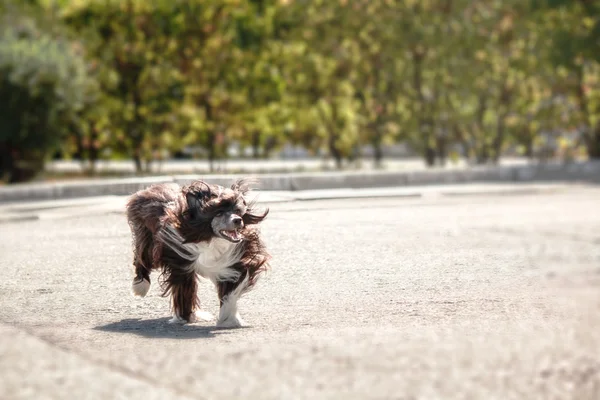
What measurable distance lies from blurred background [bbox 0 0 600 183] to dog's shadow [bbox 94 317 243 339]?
14.3m

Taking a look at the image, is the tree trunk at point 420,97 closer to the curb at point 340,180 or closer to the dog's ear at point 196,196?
the curb at point 340,180

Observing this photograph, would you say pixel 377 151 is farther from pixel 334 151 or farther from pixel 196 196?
pixel 196 196

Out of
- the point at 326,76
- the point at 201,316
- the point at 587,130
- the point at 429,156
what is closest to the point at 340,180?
the point at 326,76

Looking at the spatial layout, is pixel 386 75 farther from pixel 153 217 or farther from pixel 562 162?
pixel 153 217

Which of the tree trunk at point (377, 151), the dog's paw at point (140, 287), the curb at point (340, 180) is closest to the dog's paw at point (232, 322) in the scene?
the dog's paw at point (140, 287)

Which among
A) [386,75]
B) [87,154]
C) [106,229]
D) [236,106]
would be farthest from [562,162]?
[106,229]

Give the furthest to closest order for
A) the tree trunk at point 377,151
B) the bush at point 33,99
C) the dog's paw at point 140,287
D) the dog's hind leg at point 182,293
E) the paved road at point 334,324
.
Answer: the tree trunk at point 377,151 < the bush at point 33,99 < the dog's paw at point 140,287 < the dog's hind leg at point 182,293 < the paved road at point 334,324

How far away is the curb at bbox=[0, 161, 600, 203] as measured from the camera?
17.7m

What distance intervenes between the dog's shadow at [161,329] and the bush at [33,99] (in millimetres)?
12754

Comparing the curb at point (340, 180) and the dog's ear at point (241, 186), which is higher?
the dog's ear at point (241, 186)

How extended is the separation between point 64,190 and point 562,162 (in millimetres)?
11525

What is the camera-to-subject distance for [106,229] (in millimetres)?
14250

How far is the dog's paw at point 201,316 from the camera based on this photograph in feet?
27.0

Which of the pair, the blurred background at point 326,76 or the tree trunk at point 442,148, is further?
the tree trunk at point 442,148
